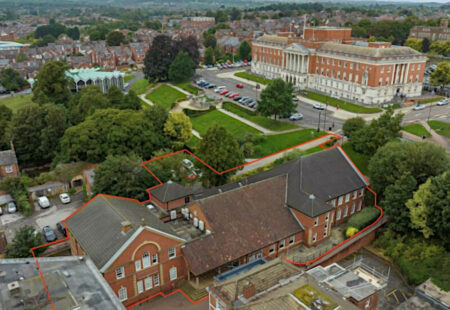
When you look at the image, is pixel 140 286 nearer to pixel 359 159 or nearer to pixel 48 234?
pixel 48 234

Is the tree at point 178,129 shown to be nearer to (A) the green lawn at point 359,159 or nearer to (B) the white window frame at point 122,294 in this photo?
(A) the green lawn at point 359,159

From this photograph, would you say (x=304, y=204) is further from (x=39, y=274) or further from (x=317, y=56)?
(x=317, y=56)

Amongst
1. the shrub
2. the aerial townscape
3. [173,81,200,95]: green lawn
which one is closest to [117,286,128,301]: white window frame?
the aerial townscape

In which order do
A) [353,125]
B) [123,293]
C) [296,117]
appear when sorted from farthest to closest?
[296,117]
[353,125]
[123,293]

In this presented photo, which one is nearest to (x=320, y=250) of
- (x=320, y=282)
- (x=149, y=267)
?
(x=320, y=282)

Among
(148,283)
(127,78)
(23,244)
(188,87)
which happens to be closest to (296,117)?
(188,87)
